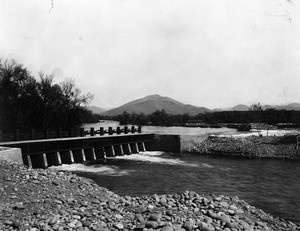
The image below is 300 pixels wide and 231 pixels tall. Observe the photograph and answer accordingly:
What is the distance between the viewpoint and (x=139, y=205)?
1038cm

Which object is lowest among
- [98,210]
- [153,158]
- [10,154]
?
[153,158]

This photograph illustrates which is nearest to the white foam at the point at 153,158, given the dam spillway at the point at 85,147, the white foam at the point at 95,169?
the dam spillway at the point at 85,147

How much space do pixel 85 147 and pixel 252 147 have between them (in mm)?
21310

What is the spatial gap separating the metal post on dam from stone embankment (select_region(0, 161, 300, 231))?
5321 millimetres

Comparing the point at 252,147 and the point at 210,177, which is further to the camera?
the point at 252,147

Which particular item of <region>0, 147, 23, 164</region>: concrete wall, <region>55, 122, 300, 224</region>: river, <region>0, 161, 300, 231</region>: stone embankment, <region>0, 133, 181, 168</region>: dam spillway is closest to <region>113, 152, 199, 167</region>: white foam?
<region>55, 122, 300, 224</region>: river

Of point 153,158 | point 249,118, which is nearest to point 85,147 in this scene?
point 153,158

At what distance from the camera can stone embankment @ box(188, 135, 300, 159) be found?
1378 inches

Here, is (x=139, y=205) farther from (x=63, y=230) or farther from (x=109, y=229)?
(x=63, y=230)

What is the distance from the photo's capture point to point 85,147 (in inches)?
1160

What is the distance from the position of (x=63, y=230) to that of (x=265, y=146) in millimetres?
34509

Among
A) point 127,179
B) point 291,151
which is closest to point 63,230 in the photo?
point 127,179

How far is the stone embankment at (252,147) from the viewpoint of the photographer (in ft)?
115

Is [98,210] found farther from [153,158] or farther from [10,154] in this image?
[153,158]
